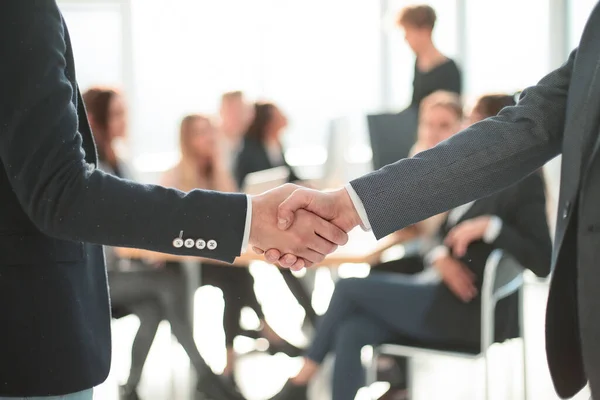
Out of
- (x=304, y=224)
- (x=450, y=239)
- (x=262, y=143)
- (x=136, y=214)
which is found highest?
(x=136, y=214)

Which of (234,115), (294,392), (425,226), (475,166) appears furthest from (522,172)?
(234,115)

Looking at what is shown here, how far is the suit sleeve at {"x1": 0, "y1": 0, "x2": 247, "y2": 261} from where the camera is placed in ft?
4.02

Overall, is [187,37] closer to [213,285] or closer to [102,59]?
[102,59]

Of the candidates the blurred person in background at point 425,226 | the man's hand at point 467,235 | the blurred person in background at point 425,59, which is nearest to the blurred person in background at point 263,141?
the blurred person in background at point 425,59

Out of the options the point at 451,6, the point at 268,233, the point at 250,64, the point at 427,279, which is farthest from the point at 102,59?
the point at 268,233

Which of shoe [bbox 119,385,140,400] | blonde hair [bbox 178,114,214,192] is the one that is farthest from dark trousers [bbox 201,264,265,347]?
shoe [bbox 119,385,140,400]

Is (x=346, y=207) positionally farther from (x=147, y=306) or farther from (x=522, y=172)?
(x=147, y=306)

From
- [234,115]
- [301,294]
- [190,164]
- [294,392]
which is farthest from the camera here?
[234,115]

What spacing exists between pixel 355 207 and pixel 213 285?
2.61m

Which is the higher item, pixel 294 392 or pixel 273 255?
pixel 273 255

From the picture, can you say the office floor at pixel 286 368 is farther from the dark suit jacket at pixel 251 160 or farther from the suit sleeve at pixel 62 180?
the suit sleeve at pixel 62 180

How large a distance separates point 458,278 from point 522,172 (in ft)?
3.91

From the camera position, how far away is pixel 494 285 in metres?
2.75

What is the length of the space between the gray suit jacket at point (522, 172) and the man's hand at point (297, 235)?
19 cm
